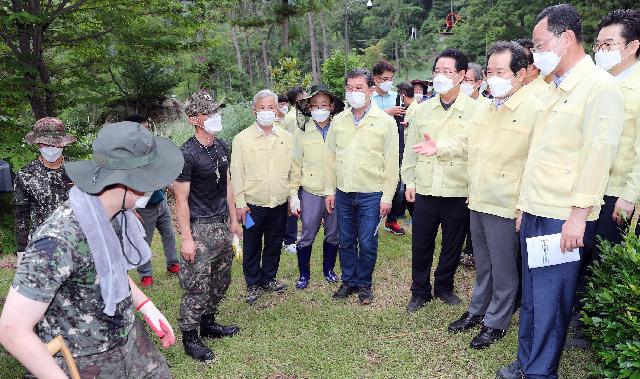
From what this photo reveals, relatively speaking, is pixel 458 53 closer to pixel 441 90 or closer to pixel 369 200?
pixel 441 90

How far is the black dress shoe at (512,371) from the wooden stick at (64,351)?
9.56ft

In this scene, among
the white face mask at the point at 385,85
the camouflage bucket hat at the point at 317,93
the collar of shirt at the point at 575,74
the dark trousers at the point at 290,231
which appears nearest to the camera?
the collar of shirt at the point at 575,74

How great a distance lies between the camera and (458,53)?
4.46 m

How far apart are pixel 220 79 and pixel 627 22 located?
36404 mm

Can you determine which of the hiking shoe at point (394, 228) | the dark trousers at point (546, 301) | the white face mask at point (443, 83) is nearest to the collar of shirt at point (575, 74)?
the dark trousers at point (546, 301)

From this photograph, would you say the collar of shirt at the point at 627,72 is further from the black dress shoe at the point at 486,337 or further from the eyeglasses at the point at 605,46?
the black dress shoe at the point at 486,337

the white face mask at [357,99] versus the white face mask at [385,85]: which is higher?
the white face mask at [357,99]

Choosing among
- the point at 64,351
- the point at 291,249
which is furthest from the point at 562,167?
the point at 291,249

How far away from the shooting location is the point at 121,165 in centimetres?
194

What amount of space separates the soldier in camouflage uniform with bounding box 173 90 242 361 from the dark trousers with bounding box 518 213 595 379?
7.92 ft

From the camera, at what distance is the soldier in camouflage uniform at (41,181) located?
3996 mm

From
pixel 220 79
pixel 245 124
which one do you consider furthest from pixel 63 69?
pixel 220 79

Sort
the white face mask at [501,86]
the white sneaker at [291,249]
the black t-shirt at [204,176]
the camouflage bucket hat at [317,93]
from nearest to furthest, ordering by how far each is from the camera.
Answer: the white face mask at [501,86]
the black t-shirt at [204,176]
the camouflage bucket hat at [317,93]
the white sneaker at [291,249]

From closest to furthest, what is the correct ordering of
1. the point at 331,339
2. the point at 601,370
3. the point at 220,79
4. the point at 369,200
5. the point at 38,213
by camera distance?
the point at 601,370, the point at 38,213, the point at 331,339, the point at 369,200, the point at 220,79
